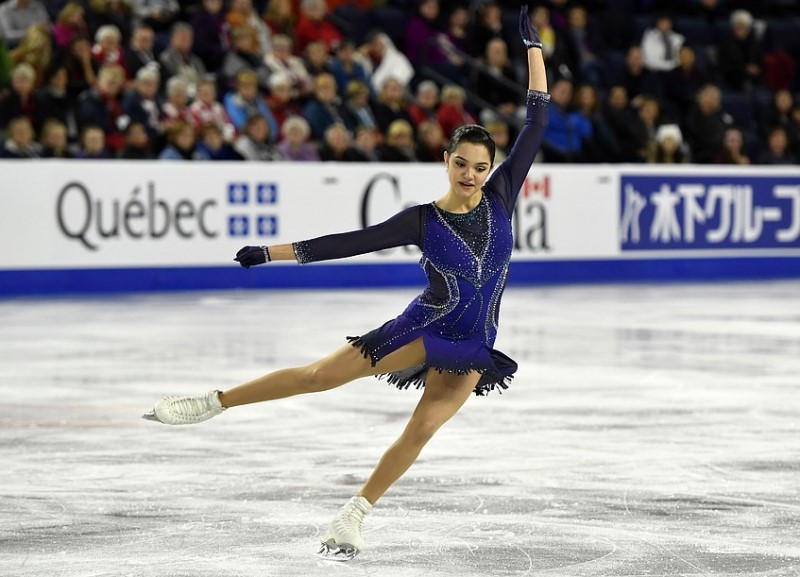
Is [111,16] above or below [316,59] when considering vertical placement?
above

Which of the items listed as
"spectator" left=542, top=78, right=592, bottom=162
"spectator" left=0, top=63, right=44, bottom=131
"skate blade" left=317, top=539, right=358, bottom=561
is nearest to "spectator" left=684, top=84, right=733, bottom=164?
"spectator" left=542, top=78, right=592, bottom=162

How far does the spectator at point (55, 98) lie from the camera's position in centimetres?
1412

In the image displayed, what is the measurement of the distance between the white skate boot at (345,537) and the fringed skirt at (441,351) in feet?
1.53

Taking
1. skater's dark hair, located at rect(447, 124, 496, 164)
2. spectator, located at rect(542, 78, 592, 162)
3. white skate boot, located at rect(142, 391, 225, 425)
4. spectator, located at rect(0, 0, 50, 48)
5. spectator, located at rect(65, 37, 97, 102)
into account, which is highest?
spectator, located at rect(0, 0, 50, 48)

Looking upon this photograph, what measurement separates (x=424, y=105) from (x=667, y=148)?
2.91 meters

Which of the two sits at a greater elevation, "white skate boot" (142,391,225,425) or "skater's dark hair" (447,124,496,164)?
"skater's dark hair" (447,124,496,164)

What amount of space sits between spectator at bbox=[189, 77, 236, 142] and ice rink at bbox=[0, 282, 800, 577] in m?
4.20

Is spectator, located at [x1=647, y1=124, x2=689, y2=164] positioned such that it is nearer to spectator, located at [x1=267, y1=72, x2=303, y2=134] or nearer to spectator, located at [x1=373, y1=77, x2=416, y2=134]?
spectator, located at [x1=373, y1=77, x2=416, y2=134]

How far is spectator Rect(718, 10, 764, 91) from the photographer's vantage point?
1958 cm

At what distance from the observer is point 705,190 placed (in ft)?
55.9

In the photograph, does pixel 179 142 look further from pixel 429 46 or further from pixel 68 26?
pixel 429 46

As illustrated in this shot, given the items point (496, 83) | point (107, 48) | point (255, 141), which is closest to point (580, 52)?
point (496, 83)

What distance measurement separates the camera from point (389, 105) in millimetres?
16297

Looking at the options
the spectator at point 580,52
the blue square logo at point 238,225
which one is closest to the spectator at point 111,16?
the blue square logo at point 238,225
